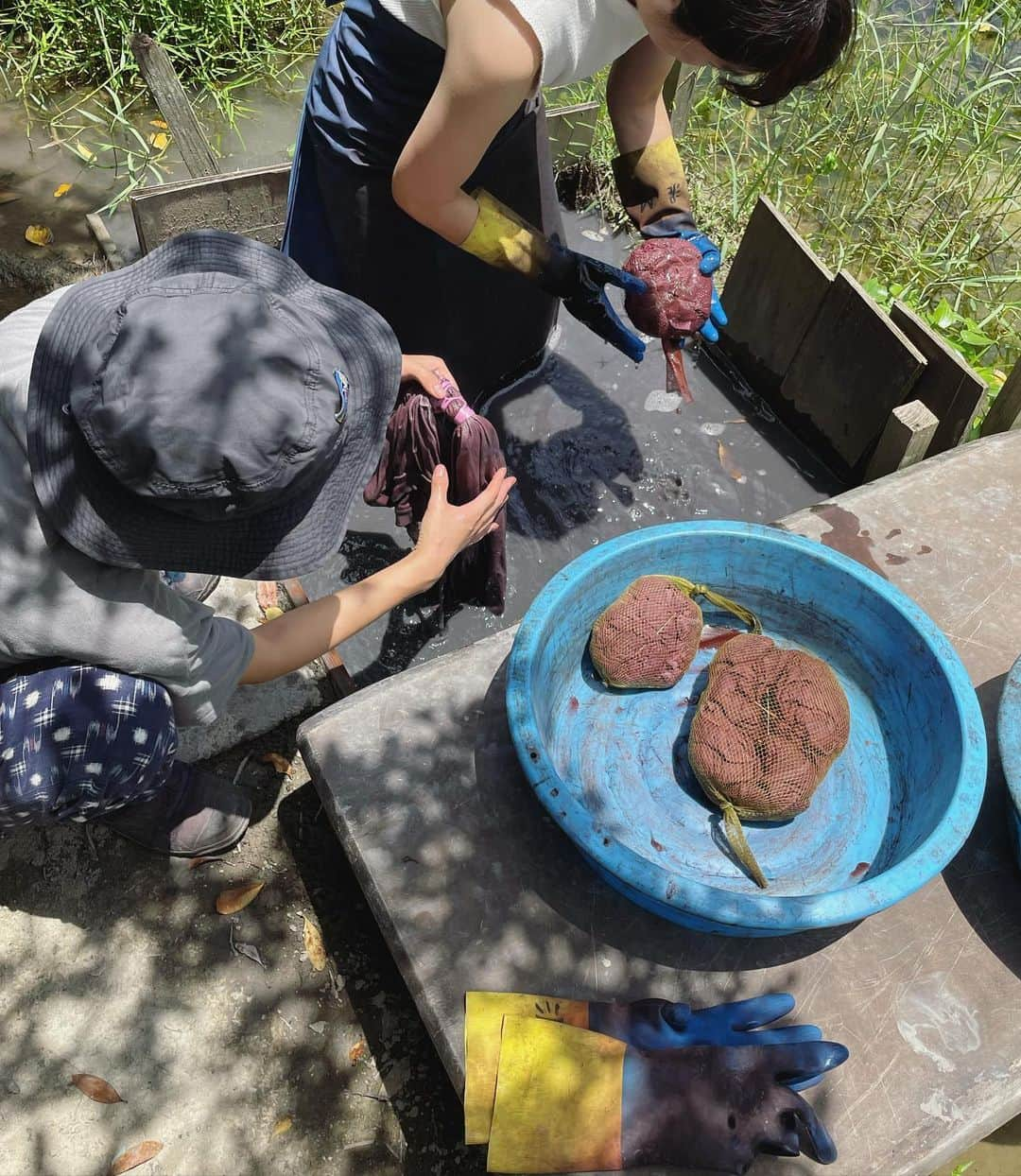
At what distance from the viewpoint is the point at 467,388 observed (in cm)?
318

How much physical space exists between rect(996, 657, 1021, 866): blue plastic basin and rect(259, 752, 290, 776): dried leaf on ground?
1832 millimetres

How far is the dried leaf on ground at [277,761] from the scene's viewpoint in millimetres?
2588

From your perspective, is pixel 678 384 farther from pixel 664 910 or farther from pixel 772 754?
pixel 664 910

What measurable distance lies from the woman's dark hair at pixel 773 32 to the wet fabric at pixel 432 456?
3.06ft

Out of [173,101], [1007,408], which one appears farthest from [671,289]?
[173,101]

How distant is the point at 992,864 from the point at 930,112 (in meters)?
3.63

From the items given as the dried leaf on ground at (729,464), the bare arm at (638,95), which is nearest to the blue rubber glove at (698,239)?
the bare arm at (638,95)

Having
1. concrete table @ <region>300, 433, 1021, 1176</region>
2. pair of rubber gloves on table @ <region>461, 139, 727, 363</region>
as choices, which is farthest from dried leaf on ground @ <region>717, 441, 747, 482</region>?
concrete table @ <region>300, 433, 1021, 1176</region>

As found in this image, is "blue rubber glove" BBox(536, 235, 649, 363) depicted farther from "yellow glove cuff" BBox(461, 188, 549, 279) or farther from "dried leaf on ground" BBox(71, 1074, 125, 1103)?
"dried leaf on ground" BBox(71, 1074, 125, 1103)

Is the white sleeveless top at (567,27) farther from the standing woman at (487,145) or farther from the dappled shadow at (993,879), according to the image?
the dappled shadow at (993,879)

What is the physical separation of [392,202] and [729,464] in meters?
1.57

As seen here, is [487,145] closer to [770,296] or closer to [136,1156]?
[770,296]

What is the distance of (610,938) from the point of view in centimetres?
189

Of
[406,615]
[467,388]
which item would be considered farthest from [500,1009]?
[467,388]
